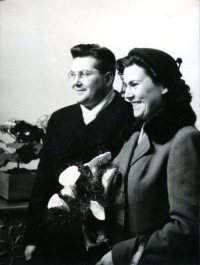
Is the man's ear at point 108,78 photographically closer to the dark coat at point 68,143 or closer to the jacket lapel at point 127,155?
the dark coat at point 68,143

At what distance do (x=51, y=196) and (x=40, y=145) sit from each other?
23cm

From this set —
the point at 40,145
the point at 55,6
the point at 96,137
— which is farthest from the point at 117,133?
the point at 55,6

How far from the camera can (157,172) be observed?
112 centimetres

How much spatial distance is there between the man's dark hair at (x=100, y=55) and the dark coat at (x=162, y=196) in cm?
30

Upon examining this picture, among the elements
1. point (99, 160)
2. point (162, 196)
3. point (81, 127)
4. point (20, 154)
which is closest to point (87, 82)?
point (81, 127)

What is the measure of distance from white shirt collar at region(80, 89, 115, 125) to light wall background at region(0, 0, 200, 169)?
51mm

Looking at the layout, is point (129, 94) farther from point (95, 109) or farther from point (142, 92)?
point (95, 109)

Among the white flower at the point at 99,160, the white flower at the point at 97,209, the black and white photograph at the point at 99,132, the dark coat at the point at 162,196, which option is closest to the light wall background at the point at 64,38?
the black and white photograph at the point at 99,132

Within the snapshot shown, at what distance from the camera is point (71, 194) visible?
1239 mm

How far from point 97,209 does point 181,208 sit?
0.31 meters

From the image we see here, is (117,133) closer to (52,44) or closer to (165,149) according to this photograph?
(165,149)

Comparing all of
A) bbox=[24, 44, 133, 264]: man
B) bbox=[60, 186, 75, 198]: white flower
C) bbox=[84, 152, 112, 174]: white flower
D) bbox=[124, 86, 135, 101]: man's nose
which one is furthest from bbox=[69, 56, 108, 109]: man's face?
bbox=[60, 186, 75, 198]: white flower

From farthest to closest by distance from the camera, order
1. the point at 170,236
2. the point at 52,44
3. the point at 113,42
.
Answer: the point at 52,44 < the point at 113,42 < the point at 170,236

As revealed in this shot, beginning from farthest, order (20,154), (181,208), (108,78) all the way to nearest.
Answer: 1. (20,154)
2. (108,78)
3. (181,208)
